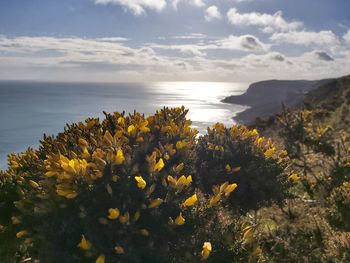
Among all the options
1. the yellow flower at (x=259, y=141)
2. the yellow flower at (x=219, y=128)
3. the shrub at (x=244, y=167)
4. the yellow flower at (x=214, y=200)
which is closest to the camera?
the yellow flower at (x=214, y=200)

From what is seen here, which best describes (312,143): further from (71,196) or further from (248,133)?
(71,196)

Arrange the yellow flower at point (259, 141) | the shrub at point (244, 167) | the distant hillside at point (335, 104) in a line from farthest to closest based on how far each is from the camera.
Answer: the distant hillside at point (335, 104) → the yellow flower at point (259, 141) → the shrub at point (244, 167)

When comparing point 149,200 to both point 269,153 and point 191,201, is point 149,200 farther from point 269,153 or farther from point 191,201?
point 269,153

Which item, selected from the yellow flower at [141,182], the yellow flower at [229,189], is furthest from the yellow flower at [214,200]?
the yellow flower at [141,182]

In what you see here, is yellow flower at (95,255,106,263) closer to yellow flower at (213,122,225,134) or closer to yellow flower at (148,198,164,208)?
yellow flower at (148,198,164,208)

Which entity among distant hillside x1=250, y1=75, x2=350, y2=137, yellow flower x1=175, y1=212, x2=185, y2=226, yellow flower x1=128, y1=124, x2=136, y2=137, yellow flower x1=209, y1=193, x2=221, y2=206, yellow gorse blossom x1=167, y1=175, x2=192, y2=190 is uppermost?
yellow flower x1=128, y1=124, x2=136, y2=137

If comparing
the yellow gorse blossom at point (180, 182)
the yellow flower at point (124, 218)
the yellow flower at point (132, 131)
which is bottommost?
the yellow flower at point (124, 218)

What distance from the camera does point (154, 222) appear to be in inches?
176

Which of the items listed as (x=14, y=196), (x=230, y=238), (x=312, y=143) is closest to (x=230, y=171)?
(x=230, y=238)

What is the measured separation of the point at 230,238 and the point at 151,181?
126cm

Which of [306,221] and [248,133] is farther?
[306,221]

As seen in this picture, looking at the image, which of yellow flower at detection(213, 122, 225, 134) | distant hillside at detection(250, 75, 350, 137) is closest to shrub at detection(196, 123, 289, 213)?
yellow flower at detection(213, 122, 225, 134)

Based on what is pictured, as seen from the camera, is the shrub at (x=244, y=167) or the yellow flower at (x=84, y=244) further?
the shrub at (x=244, y=167)

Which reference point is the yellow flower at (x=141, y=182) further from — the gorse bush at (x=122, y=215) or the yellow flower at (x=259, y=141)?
the yellow flower at (x=259, y=141)
